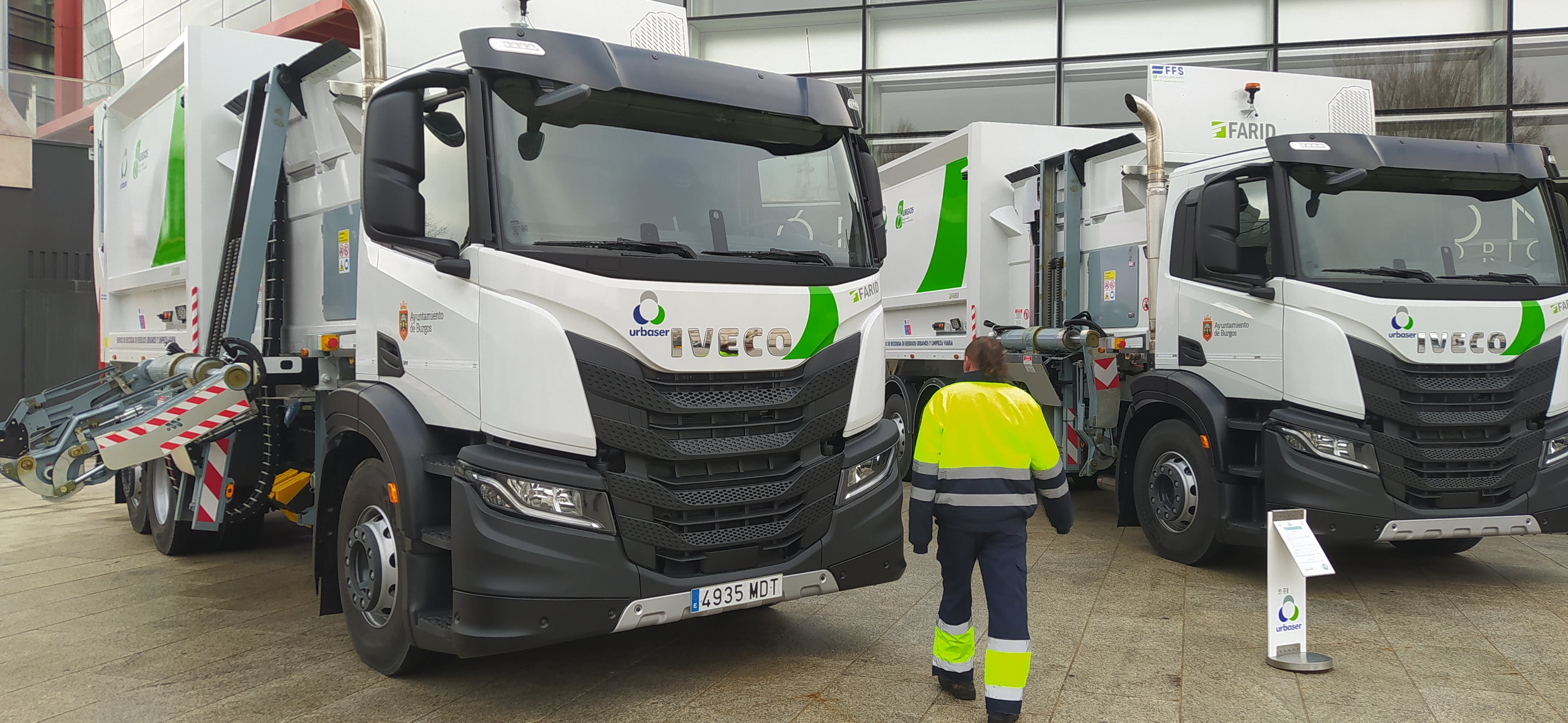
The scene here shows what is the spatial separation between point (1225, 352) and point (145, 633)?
6.20m

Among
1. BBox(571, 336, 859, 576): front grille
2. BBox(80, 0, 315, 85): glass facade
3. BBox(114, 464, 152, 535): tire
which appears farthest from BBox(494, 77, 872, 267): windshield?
BBox(80, 0, 315, 85): glass facade

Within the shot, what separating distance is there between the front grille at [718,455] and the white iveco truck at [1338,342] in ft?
10.3

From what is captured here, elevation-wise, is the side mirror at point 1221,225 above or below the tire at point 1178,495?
above

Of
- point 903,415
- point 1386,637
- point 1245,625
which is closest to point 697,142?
point 1245,625

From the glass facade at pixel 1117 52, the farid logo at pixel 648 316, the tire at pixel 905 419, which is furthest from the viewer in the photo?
the glass facade at pixel 1117 52

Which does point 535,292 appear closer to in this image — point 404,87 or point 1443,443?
point 404,87

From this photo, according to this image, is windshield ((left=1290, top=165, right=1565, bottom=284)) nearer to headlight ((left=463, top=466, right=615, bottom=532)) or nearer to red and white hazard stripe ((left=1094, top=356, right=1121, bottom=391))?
red and white hazard stripe ((left=1094, top=356, right=1121, bottom=391))

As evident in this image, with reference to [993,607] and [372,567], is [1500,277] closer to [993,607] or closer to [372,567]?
[993,607]

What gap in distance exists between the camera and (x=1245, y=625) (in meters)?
5.62

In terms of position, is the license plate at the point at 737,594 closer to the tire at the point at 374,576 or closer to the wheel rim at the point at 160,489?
the tire at the point at 374,576

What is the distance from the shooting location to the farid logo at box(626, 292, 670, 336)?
4070 mm

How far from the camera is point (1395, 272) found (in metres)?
6.25

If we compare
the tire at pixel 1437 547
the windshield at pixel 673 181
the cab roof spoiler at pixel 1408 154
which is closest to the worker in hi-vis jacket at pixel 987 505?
the windshield at pixel 673 181

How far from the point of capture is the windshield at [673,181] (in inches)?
163
